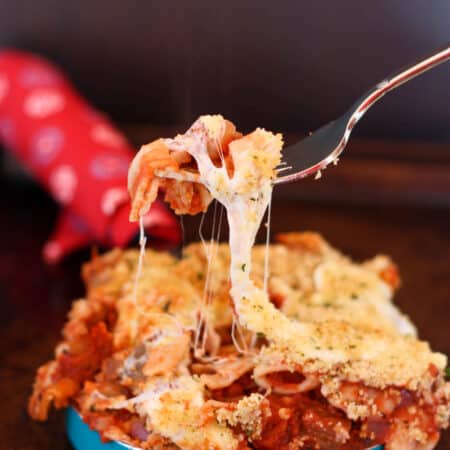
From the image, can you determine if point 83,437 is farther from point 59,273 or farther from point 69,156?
point 69,156

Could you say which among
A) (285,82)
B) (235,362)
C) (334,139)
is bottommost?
(235,362)

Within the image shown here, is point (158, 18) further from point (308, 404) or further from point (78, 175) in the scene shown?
point (308, 404)

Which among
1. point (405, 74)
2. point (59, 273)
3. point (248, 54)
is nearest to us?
point (405, 74)

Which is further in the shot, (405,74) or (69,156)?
(69,156)

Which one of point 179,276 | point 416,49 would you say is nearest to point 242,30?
point 416,49

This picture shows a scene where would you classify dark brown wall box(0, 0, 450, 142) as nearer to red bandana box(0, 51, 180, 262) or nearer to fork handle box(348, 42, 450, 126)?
red bandana box(0, 51, 180, 262)

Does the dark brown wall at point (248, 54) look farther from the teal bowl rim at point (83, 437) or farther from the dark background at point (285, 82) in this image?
the teal bowl rim at point (83, 437)

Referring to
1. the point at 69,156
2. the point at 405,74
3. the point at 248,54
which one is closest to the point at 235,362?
the point at 405,74

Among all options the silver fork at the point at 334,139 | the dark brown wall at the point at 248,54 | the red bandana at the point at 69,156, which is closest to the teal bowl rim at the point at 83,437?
the silver fork at the point at 334,139
